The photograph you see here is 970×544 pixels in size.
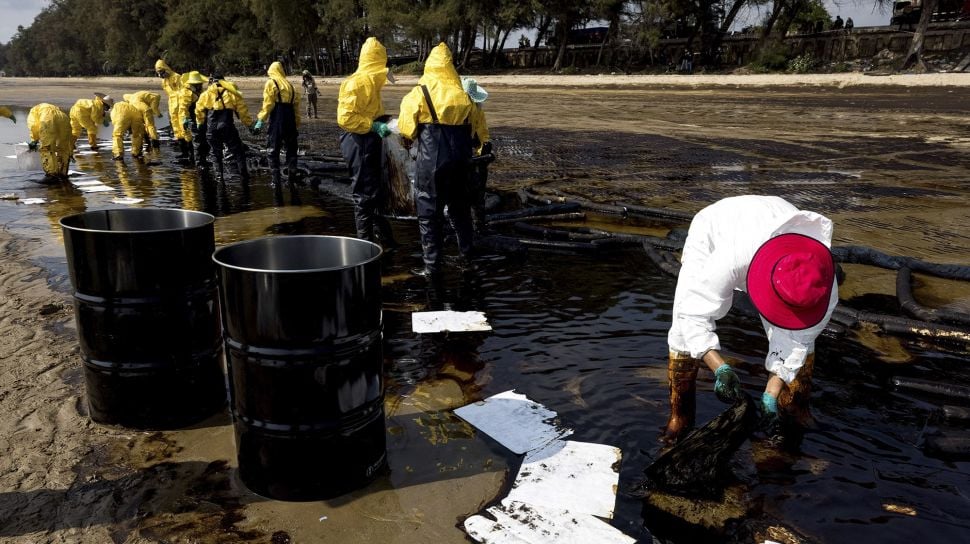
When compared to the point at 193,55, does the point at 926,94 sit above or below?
below

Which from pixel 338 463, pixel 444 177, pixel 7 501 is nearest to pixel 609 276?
pixel 444 177

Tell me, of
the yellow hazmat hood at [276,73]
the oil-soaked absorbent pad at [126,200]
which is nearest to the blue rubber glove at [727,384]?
the yellow hazmat hood at [276,73]

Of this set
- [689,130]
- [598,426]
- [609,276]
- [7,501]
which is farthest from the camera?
[689,130]

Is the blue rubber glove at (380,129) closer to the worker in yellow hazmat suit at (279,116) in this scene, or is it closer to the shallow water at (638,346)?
the shallow water at (638,346)

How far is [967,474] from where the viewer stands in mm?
3125

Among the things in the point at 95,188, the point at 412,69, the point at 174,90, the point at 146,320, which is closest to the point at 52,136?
the point at 95,188

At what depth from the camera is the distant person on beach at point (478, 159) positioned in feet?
20.9

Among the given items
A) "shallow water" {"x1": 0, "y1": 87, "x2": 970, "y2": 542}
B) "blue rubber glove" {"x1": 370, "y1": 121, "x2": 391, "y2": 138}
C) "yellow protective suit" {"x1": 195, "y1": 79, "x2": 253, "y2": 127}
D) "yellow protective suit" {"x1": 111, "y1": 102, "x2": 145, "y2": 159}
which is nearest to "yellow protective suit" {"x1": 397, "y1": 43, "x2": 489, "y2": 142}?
"blue rubber glove" {"x1": 370, "y1": 121, "x2": 391, "y2": 138}

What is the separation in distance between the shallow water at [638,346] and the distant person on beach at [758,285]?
1.66ft

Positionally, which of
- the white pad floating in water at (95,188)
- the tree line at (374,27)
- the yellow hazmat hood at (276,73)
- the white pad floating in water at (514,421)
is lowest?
the white pad floating in water at (514,421)

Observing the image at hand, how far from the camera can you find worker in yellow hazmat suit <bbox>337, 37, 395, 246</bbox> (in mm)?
6281

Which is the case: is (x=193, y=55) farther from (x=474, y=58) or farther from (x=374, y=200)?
(x=374, y=200)

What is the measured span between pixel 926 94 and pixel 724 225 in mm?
25467

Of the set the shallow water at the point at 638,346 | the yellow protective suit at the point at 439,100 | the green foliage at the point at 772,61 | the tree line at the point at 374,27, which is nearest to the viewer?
the shallow water at the point at 638,346
